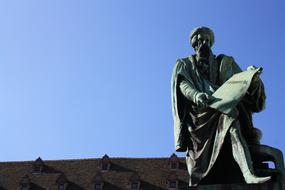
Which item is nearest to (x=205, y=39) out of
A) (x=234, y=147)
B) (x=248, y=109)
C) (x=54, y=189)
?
(x=248, y=109)

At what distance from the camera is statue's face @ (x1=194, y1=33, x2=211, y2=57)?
28.0 feet

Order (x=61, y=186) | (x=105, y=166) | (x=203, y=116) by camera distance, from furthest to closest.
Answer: (x=105, y=166)
(x=61, y=186)
(x=203, y=116)

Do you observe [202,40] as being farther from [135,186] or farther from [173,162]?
[173,162]

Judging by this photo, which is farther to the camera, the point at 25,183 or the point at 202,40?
the point at 25,183

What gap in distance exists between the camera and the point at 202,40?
8555 mm

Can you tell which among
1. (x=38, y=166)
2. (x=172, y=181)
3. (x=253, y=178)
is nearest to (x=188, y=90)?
(x=253, y=178)

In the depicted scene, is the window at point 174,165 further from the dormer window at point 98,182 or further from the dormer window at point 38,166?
the dormer window at point 38,166

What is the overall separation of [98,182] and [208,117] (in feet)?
133

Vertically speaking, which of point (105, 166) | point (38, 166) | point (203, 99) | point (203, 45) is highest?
point (105, 166)

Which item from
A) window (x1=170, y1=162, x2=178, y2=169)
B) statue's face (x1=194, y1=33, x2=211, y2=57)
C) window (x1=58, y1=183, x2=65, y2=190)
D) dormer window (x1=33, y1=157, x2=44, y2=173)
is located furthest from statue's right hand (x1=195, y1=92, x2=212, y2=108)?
dormer window (x1=33, y1=157, x2=44, y2=173)

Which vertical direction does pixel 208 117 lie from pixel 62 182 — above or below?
below

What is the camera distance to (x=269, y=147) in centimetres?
738

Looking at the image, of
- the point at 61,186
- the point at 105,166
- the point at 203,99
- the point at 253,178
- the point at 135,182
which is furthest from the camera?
the point at 105,166

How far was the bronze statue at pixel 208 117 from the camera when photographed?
7.41 meters
